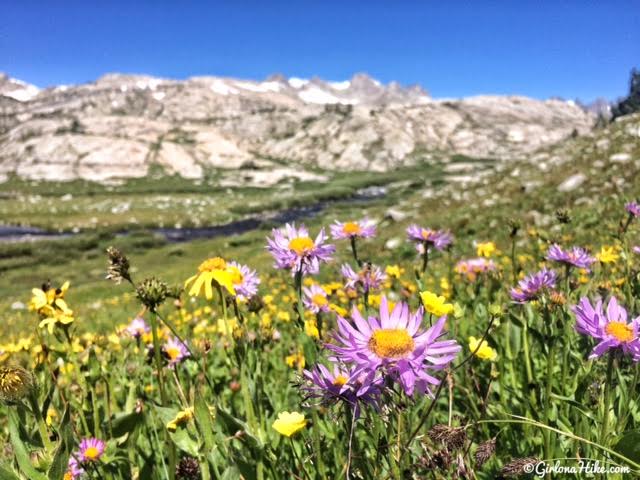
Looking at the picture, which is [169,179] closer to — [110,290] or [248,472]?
[110,290]

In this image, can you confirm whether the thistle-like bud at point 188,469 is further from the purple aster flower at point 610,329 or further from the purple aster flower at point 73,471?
the purple aster flower at point 610,329

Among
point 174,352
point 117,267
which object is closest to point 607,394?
point 117,267

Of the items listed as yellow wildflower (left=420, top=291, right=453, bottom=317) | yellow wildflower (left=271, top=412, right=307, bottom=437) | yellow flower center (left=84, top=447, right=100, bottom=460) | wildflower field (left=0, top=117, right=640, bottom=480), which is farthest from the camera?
yellow flower center (left=84, top=447, right=100, bottom=460)

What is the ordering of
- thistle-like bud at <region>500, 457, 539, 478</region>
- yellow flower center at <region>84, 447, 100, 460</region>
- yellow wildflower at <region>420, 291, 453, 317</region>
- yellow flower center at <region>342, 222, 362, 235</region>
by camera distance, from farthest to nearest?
yellow flower center at <region>342, 222, 362, 235</region>, yellow flower center at <region>84, 447, 100, 460</region>, yellow wildflower at <region>420, 291, 453, 317</region>, thistle-like bud at <region>500, 457, 539, 478</region>

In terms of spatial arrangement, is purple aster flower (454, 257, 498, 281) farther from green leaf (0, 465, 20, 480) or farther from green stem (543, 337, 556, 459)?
green leaf (0, 465, 20, 480)

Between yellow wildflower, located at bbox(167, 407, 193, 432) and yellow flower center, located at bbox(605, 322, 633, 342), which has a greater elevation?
yellow flower center, located at bbox(605, 322, 633, 342)

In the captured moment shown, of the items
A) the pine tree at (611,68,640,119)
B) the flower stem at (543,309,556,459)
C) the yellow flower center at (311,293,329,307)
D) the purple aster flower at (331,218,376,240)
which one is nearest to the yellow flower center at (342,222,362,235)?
the purple aster flower at (331,218,376,240)
